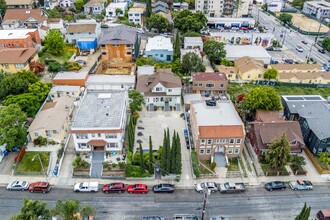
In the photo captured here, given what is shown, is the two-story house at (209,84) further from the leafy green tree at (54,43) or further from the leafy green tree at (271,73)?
the leafy green tree at (54,43)

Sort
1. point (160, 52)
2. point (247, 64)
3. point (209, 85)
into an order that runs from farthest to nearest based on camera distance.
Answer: point (160, 52), point (247, 64), point (209, 85)

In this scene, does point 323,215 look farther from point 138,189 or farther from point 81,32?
point 81,32

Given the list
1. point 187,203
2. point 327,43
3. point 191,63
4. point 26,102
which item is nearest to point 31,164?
point 26,102

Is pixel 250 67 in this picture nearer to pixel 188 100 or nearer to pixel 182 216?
pixel 188 100

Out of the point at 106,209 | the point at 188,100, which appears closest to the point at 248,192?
the point at 106,209

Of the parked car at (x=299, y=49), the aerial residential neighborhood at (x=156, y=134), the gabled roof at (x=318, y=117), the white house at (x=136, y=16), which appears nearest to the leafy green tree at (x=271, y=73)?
the aerial residential neighborhood at (x=156, y=134)

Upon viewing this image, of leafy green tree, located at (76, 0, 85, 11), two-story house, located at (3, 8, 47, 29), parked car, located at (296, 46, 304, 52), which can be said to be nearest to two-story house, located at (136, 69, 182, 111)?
two-story house, located at (3, 8, 47, 29)

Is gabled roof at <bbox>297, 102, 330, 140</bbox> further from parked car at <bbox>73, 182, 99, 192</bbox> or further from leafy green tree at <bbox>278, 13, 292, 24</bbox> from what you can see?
leafy green tree at <bbox>278, 13, 292, 24</bbox>

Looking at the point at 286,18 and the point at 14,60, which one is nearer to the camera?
the point at 14,60
